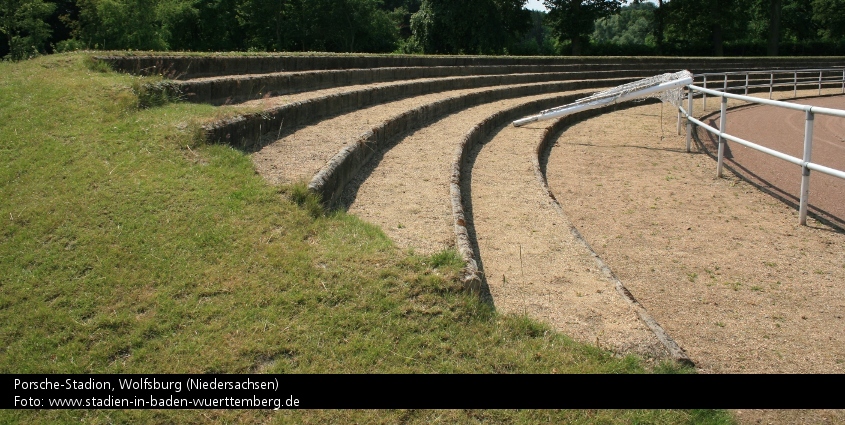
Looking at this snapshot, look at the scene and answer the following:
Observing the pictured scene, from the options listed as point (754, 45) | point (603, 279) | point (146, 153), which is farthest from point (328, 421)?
point (754, 45)

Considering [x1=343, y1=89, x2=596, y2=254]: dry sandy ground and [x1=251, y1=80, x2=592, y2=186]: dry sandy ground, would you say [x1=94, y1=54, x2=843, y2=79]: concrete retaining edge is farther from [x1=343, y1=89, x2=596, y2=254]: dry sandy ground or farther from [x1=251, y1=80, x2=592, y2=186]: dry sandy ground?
[x1=343, y1=89, x2=596, y2=254]: dry sandy ground

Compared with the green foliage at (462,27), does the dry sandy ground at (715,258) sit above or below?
below

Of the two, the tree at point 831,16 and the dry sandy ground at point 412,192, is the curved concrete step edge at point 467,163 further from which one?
the tree at point 831,16

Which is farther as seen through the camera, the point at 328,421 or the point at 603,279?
the point at 603,279

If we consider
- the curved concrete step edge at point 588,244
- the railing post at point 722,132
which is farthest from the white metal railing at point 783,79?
the railing post at point 722,132

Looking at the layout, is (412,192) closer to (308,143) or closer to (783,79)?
(308,143)

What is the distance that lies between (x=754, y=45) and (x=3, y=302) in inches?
1956

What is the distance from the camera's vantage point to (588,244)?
231 inches

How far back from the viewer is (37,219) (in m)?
4.47

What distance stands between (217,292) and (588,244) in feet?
10.7

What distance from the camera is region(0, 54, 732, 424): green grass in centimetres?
332

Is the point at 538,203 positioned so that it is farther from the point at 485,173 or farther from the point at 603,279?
the point at 603,279

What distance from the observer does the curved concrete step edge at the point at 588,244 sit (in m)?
3.77
